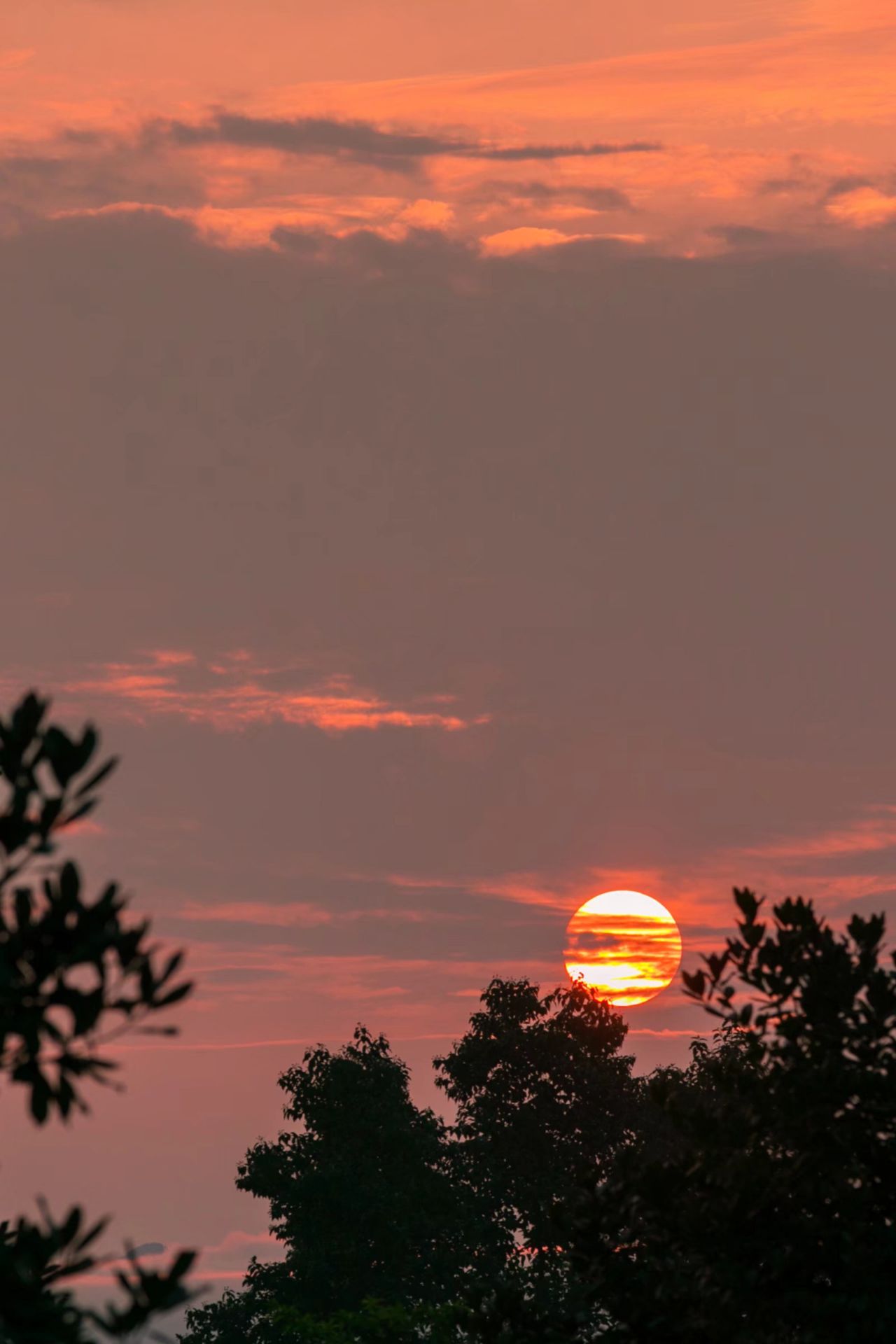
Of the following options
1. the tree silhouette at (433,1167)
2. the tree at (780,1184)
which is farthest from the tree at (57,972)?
the tree silhouette at (433,1167)

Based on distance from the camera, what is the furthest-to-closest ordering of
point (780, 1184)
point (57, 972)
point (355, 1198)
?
1. point (355, 1198)
2. point (780, 1184)
3. point (57, 972)

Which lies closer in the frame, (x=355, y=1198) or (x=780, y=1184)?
(x=780, y=1184)

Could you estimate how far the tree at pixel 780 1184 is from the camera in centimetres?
2072

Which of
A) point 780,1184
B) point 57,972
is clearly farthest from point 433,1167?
point 57,972

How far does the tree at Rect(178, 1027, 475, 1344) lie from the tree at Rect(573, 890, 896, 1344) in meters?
61.0

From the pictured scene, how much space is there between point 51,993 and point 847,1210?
13097 millimetres

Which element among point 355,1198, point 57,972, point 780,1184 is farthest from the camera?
point 355,1198

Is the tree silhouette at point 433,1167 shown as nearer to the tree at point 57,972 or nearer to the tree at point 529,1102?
the tree at point 529,1102

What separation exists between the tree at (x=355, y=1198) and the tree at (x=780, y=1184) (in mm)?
60988

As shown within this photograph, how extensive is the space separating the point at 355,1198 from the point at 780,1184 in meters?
63.2

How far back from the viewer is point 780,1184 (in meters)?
21.4


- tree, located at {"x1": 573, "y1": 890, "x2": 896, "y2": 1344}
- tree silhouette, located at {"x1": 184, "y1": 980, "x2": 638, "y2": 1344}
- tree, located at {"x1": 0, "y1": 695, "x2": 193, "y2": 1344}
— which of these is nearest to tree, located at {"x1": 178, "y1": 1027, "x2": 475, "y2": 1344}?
tree silhouette, located at {"x1": 184, "y1": 980, "x2": 638, "y2": 1344}

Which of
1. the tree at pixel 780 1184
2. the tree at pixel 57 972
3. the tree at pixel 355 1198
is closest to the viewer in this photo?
the tree at pixel 57 972

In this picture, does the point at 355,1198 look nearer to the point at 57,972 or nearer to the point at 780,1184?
the point at 780,1184
